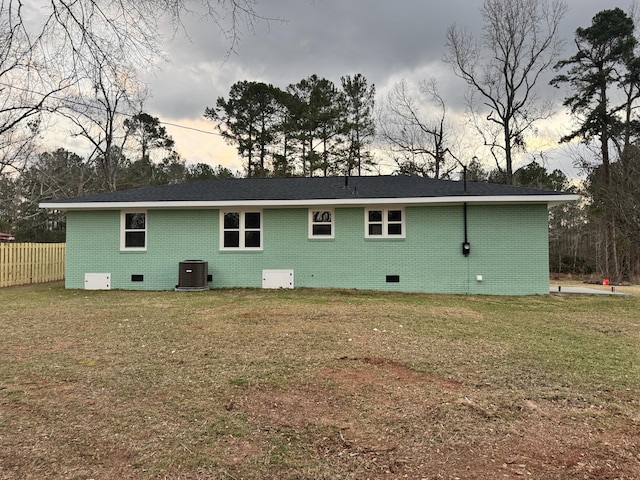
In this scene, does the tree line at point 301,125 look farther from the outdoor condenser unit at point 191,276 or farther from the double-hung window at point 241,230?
the outdoor condenser unit at point 191,276

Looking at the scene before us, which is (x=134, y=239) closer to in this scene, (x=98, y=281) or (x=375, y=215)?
(x=98, y=281)

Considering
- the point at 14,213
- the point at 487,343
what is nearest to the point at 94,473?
the point at 487,343

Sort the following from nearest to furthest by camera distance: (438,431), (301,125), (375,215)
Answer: (438,431) < (375,215) < (301,125)

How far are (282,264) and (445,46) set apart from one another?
723 inches

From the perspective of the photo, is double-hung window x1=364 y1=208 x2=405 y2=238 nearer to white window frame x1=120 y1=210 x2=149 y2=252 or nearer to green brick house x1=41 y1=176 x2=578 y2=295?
green brick house x1=41 y1=176 x2=578 y2=295

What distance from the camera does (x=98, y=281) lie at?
11.8 metres

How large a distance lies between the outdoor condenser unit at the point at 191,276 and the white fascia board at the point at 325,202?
175 centimetres

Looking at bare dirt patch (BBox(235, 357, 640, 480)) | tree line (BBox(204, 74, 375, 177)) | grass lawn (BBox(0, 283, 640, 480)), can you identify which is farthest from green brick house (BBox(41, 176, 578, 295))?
tree line (BBox(204, 74, 375, 177))

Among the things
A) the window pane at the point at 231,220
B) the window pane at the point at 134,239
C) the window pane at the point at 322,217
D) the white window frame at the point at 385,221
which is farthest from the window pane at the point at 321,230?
the window pane at the point at 134,239

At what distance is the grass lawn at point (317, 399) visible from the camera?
2416 mm

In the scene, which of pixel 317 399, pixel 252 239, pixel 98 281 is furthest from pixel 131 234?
pixel 317 399

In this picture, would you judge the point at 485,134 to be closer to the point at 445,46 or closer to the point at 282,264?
the point at 445,46

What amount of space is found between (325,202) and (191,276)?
438cm

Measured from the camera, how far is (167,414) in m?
3.08
